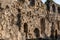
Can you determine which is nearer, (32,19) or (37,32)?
(32,19)

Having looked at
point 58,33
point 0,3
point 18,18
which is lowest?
point 58,33

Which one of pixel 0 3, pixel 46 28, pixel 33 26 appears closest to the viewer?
pixel 0 3

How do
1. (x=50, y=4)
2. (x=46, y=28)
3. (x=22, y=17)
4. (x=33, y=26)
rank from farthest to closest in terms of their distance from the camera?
1. (x=50, y=4)
2. (x=46, y=28)
3. (x=33, y=26)
4. (x=22, y=17)

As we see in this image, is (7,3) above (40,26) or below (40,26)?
above

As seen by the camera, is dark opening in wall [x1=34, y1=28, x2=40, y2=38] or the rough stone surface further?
dark opening in wall [x1=34, y1=28, x2=40, y2=38]

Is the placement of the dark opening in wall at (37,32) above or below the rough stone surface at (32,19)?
below

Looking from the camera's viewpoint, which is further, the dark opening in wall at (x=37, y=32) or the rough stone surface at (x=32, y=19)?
the dark opening in wall at (x=37, y=32)

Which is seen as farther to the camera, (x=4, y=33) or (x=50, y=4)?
(x=50, y=4)

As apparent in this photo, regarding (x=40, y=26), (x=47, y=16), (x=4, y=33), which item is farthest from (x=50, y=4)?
(x=4, y=33)

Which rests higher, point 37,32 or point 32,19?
point 32,19

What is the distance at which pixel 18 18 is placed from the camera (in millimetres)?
29969

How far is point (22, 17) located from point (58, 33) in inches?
397

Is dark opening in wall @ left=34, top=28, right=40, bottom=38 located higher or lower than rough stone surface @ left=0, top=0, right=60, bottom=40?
lower

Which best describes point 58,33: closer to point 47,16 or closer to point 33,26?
point 47,16
